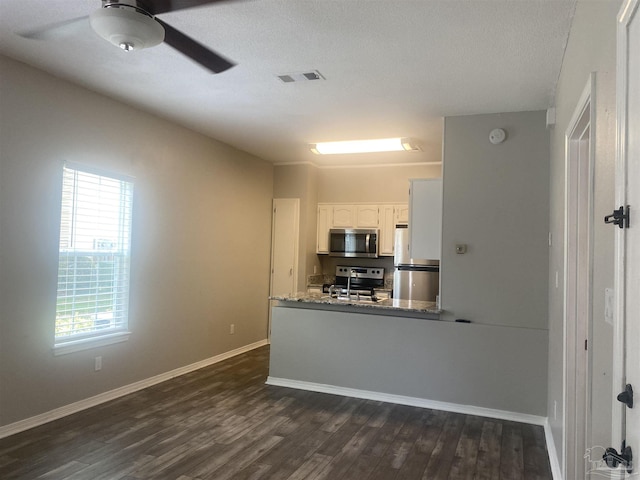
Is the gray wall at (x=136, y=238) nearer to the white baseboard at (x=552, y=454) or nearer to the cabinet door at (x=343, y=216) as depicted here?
the cabinet door at (x=343, y=216)

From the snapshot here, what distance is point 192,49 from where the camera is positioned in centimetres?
254

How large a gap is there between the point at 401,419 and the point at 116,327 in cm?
271

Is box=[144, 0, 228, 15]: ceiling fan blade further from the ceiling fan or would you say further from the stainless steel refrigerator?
the stainless steel refrigerator

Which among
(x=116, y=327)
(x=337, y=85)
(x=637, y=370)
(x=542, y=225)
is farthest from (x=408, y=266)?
(x=637, y=370)

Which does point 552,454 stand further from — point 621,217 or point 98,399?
point 98,399

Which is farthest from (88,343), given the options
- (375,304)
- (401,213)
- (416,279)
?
(401,213)

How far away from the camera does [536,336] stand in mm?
3912

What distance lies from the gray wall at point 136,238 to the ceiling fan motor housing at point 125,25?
1.63 metres

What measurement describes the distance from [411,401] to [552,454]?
137cm

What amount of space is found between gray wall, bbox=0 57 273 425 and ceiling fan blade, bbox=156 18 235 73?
1.62 metres

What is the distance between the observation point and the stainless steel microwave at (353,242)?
21.6 feet

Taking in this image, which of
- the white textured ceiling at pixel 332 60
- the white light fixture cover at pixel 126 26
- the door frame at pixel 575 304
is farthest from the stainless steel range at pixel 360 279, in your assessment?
the white light fixture cover at pixel 126 26

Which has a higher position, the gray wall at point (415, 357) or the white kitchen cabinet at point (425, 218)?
the white kitchen cabinet at point (425, 218)

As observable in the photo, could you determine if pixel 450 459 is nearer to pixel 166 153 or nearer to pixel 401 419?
pixel 401 419
